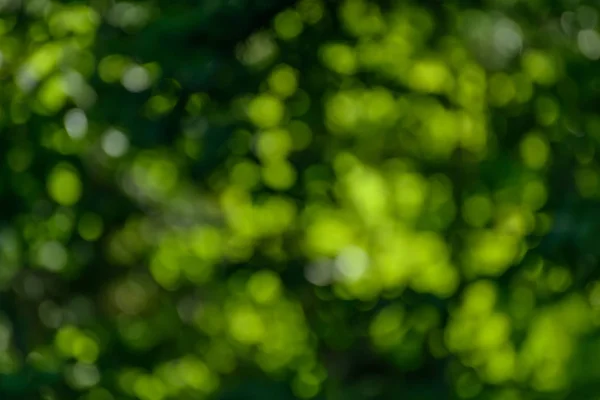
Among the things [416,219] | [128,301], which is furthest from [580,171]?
[128,301]

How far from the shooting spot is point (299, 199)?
3.04 ft

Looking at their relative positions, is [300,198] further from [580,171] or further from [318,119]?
[580,171]

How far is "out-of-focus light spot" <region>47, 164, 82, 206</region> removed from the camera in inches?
33.9

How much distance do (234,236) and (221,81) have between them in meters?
0.31

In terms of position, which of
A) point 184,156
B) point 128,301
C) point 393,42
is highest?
point 393,42

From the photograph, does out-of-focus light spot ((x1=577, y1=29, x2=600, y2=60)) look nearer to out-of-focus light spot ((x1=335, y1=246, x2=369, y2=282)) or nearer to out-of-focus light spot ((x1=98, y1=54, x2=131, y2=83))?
out-of-focus light spot ((x1=335, y1=246, x2=369, y2=282))

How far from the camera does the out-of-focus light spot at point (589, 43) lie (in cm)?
87

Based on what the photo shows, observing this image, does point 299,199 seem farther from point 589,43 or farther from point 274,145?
point 589,43

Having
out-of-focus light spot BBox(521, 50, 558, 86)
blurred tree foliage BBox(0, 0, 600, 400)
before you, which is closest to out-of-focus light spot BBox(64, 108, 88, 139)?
blurred tree foliage BBox(0, 0, 600, 400)

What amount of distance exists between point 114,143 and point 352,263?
12.9 inches

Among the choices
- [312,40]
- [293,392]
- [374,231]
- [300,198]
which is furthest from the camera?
[374,231]

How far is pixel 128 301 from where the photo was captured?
43.0 inches

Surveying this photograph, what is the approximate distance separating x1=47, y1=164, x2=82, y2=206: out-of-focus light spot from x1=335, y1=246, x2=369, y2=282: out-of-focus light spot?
0.32 metres

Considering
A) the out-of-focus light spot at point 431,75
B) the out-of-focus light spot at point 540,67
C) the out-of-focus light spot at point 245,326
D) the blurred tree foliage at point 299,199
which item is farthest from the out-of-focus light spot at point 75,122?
the out-of-focus light spot at point 540,67
